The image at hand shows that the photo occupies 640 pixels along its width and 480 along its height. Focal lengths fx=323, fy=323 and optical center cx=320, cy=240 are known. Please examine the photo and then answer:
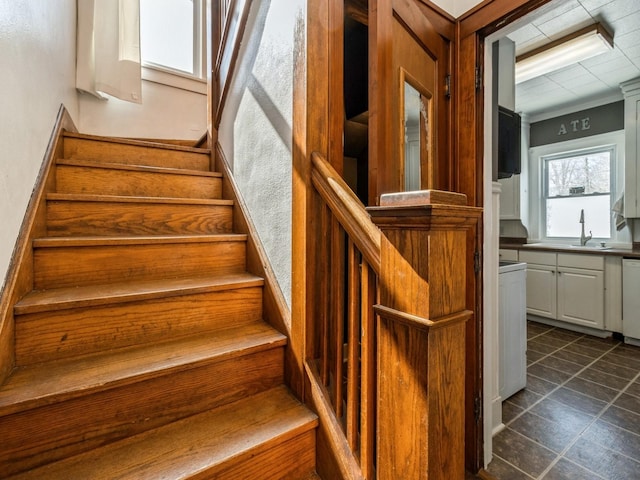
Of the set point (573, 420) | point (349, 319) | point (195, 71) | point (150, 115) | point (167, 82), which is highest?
point (195, 71)

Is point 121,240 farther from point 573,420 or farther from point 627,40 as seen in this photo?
point 627,40

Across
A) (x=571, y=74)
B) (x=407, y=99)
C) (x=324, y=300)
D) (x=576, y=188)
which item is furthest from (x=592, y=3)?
(x=324, y=300)

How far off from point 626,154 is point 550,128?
46.3 inches

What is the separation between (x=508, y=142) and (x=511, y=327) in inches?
48.8

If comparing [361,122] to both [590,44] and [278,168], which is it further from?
[590,44]

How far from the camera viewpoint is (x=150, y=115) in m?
3.04

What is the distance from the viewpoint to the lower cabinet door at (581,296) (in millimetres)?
3314

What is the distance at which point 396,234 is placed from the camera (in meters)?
0.71

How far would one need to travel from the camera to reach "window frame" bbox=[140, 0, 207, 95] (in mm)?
3071

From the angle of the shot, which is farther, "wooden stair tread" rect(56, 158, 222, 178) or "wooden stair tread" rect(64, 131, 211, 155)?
"wooden stair tread" rect(64, 131, 211, 155)

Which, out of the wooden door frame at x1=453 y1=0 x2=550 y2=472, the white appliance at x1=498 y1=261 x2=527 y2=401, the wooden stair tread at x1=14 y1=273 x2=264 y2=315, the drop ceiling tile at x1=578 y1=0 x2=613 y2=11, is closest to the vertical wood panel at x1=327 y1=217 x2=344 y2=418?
the wooden stair tread at x1=14 y1=273 x2=264 y2=315

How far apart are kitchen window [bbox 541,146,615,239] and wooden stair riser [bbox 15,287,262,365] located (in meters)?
4.47

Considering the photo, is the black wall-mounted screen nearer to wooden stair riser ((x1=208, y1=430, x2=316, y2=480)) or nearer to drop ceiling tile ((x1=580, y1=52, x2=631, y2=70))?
drop ceiling tile ((x1=580, y1=52, x2=631, y2=70))

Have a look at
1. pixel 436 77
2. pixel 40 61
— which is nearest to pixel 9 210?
pixel 40 61
